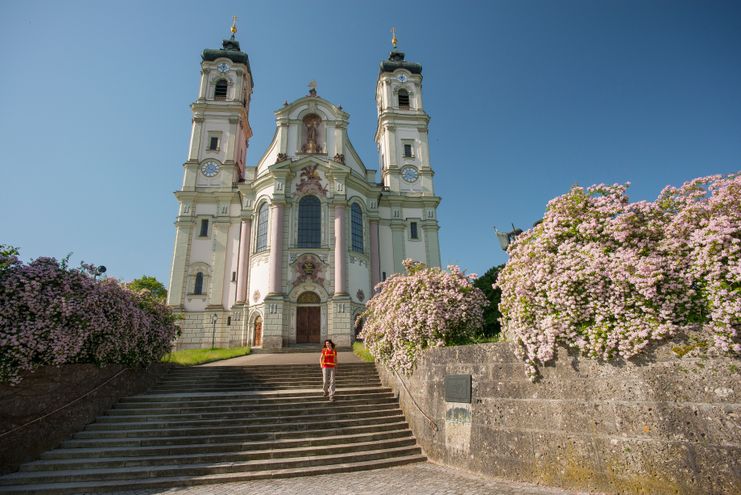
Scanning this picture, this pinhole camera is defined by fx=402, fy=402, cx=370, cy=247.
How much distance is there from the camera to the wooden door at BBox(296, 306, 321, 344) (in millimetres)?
26438

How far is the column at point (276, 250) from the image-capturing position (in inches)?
1037

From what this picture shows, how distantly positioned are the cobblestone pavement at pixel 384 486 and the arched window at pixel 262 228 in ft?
69.8

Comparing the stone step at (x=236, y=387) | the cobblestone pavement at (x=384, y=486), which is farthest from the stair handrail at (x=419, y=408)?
the stone step at (x=236, y=387)

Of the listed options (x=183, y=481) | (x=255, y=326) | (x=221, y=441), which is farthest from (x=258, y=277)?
(x=183, y=481)

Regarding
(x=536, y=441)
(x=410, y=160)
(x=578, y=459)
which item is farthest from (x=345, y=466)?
(x=410, y=160)

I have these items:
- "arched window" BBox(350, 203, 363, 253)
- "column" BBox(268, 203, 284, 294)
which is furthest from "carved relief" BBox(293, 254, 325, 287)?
"arched window" BBox(350, 203, 363, 253)

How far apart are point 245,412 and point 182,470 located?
2.58 metres

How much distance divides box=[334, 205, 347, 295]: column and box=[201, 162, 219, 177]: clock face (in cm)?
1166

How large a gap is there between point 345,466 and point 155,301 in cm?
926

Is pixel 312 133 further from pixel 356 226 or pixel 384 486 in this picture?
pixel 384 486

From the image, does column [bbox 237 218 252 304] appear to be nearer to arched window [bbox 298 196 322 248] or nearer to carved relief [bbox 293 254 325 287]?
carved relief [bbox 293 254 325 287]

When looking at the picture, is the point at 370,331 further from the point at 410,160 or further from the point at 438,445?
the point at 410,160

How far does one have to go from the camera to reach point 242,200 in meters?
31.0

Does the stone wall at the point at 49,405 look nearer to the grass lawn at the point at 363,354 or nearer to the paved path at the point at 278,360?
the paved path at the point at 278,360
